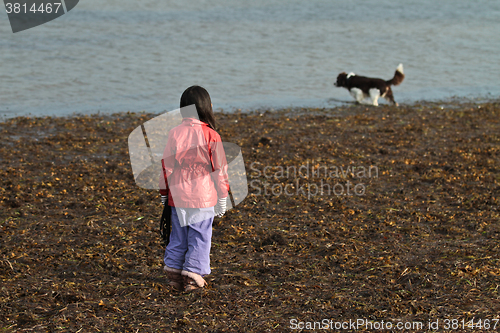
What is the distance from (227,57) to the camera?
18.0m

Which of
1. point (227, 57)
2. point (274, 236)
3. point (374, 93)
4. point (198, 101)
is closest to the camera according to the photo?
point (198, 101)

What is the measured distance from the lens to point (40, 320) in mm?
3693

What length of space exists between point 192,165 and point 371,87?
9591mm

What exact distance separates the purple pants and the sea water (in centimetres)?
784

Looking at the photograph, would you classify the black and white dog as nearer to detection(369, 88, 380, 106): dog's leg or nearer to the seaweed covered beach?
detection(369, 88, 380, 106): dog's leg

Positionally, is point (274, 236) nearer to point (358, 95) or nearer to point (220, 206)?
point (220, 206)

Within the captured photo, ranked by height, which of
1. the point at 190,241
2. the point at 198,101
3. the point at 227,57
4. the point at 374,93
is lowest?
the point at 190,241

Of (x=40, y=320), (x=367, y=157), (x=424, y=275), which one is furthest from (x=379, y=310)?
(x=367, y=157)

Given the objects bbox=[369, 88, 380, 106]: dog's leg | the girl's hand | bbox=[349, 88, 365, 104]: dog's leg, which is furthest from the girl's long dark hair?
bbox=[349, 88, 365, 104]: dog's leg

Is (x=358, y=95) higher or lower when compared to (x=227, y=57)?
lower

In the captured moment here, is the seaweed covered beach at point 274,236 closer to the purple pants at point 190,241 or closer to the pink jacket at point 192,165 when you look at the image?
the purple pants at point 190,241

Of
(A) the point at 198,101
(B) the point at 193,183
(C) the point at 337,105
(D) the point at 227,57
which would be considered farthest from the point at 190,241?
(D) the point at 227,57

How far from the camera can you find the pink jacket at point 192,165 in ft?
12.8

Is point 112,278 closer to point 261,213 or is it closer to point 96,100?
point 261,213
